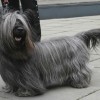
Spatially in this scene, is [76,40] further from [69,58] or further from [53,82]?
[53,82]

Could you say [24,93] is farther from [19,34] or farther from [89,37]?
[89,37]

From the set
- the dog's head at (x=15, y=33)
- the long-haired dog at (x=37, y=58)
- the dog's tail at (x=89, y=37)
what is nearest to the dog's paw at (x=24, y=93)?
the long-haired dog at (x=37, y=58)

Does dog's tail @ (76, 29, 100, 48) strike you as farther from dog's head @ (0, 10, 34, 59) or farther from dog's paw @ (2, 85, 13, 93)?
dog's paw @ (2, 85, 13, 93)

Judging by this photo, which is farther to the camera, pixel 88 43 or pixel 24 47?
pixel 88 43

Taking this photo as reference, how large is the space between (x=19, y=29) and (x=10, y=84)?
0.75m

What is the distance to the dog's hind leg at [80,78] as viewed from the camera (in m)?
5.00

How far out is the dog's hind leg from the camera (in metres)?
5.00

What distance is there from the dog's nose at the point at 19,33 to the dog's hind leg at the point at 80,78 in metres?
1.01

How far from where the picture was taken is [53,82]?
4938 mm

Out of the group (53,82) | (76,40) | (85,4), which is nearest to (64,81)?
(53,82)

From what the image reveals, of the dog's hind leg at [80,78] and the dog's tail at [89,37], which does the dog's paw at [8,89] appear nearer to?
the dog's hind leg at [80,78]

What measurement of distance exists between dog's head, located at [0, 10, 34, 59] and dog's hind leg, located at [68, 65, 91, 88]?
2.78 feet

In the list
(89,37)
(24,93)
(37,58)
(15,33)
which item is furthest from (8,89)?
(89,37)

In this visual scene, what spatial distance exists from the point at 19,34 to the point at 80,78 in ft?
3.81
